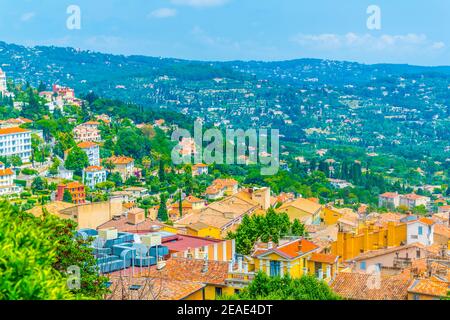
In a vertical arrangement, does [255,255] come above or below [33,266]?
below

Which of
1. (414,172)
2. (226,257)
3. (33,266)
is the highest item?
(33,266)

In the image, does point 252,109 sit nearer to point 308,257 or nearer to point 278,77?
point 278,77

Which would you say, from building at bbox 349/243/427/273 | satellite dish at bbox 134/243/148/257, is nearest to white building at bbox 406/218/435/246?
building at bbox 349/243/427/273

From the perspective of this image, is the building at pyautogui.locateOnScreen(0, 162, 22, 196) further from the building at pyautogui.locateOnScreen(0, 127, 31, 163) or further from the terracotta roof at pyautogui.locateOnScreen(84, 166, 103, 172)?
the building at pyautogui.locateOnScreen(0, 127, 31, 163)

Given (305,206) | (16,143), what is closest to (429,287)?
(305,206)

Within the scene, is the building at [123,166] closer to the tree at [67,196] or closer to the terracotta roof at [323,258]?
the tree at [67,196]
